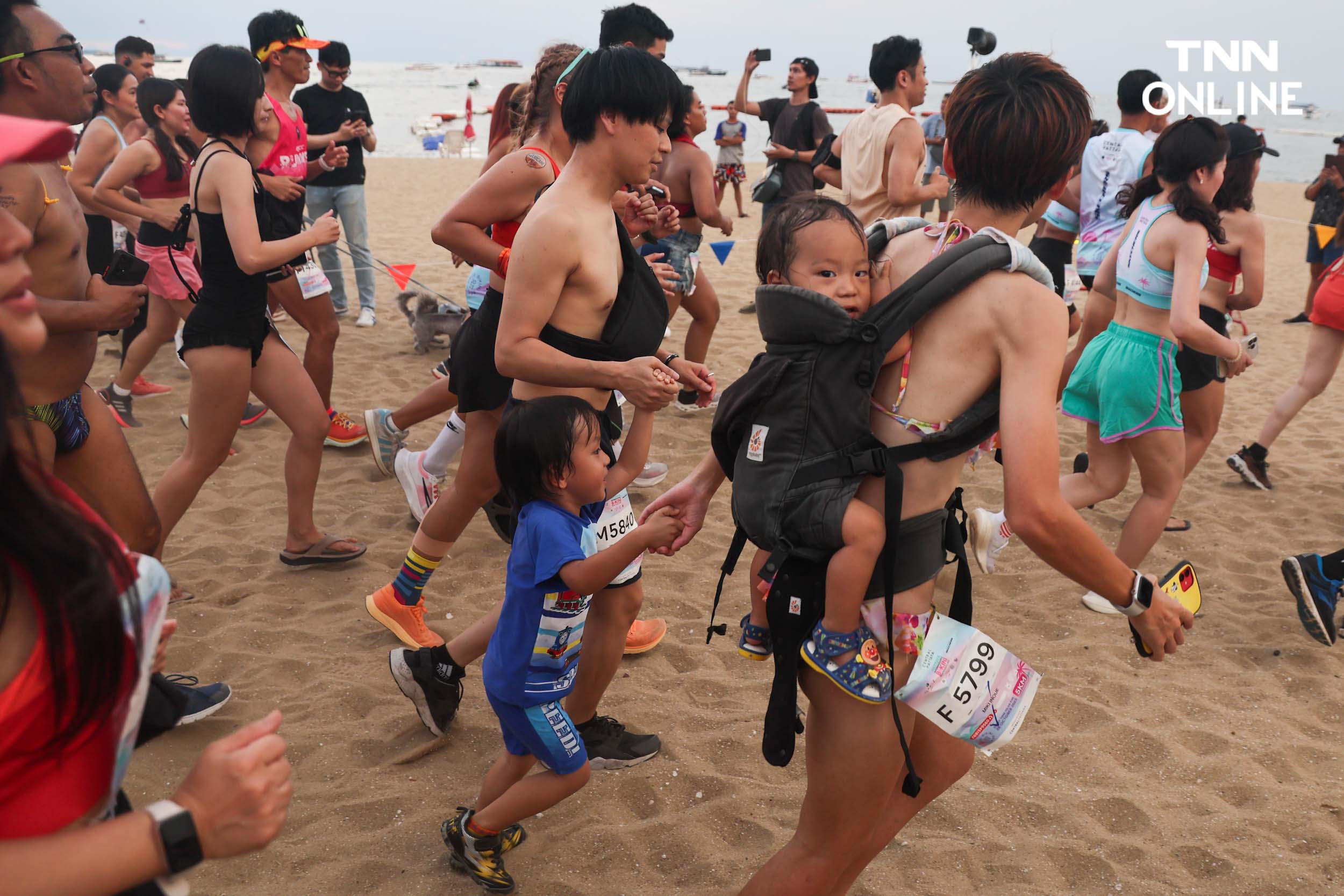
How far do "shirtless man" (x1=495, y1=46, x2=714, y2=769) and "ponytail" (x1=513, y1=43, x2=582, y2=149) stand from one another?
2.64 ft

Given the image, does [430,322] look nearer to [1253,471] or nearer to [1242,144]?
[1242,144]

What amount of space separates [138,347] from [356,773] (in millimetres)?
4119

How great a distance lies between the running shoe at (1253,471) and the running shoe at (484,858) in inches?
205

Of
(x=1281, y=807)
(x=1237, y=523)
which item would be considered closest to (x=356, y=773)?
(x=1281, y=807)

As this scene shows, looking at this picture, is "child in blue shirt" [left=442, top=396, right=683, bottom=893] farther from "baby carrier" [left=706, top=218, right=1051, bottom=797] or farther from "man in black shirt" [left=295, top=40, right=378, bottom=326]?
"man in black shirt" [left=295, top=40, right=378, bottom=326]

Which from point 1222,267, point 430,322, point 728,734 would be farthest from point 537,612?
point 430,322

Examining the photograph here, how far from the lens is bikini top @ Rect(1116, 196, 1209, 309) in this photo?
4.12 meters

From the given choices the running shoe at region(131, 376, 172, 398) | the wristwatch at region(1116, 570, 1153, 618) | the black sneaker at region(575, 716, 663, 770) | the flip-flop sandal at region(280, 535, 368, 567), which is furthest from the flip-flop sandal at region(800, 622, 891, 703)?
the running shoe at region(131, 376, 172, 398)

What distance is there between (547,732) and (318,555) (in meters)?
2.48

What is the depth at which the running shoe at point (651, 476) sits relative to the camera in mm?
5605

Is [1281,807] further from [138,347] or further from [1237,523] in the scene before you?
[138,347]

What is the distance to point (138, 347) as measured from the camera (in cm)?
616

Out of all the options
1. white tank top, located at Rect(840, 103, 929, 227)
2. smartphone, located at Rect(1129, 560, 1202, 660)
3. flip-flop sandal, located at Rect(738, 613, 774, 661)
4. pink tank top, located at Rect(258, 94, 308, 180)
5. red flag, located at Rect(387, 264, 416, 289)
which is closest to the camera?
smartphone, located at Rect(1129, 560, 1202, 660)

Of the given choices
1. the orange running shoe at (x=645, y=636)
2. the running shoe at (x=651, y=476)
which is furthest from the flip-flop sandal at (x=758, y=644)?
the running shoe at (x=651, y=476)
